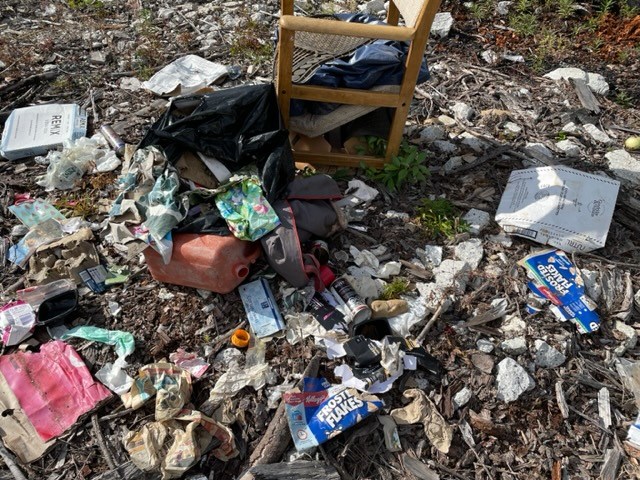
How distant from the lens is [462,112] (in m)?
3.86

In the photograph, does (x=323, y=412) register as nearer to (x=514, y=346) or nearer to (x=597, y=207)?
(x=514, y=346)

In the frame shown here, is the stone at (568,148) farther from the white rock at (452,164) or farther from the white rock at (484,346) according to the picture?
the white rock at (484,346)

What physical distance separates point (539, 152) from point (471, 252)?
1125 millimetres

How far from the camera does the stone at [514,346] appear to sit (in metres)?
2.57

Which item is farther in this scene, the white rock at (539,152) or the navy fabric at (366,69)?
the white rock at (539,152)

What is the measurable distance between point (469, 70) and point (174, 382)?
3508 mm

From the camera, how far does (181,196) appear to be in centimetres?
274

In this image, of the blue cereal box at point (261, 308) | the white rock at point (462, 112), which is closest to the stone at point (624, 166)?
the white rock at point (462, 112)

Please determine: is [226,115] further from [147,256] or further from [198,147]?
[147,256]

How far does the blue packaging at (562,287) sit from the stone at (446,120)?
1.32m

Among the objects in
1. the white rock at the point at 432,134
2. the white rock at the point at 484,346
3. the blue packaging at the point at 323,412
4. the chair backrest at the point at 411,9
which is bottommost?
the blue packaging at the point at 323,412

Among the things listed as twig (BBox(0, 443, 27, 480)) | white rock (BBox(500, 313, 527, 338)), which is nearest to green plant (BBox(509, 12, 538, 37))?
white rock (BBox(500, 313, 527, 338))

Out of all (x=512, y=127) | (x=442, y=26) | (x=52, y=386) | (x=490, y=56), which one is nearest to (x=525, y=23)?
(x=490, y=56)

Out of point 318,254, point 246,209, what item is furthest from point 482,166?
point 246,209
